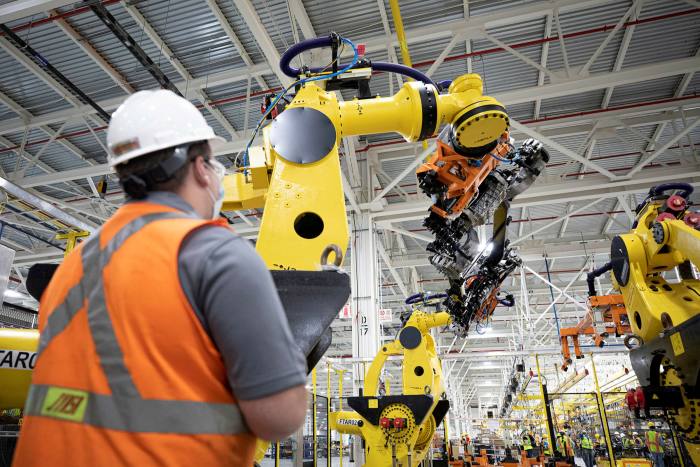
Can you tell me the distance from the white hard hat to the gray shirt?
32 centimetres

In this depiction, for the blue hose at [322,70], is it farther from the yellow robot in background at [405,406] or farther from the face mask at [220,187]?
the yellow robot in background at [405,406]

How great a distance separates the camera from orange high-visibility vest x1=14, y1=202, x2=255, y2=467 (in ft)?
2.37

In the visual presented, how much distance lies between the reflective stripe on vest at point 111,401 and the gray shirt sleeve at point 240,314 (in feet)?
0.23

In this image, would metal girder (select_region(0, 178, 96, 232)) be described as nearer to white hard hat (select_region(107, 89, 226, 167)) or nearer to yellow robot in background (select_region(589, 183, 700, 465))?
white hard hat (select_region(107, 89, 226, 167))

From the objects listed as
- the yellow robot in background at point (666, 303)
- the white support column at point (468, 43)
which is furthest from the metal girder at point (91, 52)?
the yellow robot in background at point (666, 303)

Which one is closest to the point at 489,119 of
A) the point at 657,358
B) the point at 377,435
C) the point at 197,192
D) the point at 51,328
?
the point at 197,192

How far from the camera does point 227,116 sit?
379 inches

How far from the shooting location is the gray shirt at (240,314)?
2.48 feet

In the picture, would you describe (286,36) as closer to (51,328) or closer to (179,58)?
(179,58)

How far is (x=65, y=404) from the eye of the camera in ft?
2.54

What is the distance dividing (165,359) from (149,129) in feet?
1.84

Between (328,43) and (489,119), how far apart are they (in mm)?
1013

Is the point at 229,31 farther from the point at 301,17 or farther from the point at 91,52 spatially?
the point at 91,52

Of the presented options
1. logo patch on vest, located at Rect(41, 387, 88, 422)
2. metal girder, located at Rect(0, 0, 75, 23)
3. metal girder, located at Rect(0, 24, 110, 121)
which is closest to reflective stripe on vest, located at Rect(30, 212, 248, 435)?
logo patch on vest, located at Rect(41, 387, 88, 422)
